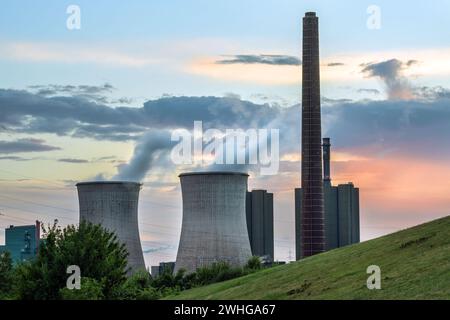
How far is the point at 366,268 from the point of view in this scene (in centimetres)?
2877

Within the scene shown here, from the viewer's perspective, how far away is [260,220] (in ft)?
403

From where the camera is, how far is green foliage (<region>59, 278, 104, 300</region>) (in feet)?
115

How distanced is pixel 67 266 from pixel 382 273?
17190mm

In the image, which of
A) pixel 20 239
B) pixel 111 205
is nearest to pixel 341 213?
pixel 111 205

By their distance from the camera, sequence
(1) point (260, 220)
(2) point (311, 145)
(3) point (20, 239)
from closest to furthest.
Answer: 1. (2) point (311, 145)
2. (1) point (260, 220)
3. (3) point (20, 239)

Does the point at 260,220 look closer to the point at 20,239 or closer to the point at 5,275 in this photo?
the point at 5,275

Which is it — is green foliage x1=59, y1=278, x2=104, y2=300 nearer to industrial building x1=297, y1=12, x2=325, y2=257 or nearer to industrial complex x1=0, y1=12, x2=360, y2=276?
industrial complex x1=0, y1=12, x2=360, y2=276

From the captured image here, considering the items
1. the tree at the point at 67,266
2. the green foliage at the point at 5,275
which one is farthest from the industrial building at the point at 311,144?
the tree at the point at 67,266

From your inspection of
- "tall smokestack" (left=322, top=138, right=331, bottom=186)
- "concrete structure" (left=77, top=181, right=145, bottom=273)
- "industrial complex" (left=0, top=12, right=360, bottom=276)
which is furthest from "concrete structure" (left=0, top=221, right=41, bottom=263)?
"industrial complex" (left=0, top=12, right=360, bottom=276)

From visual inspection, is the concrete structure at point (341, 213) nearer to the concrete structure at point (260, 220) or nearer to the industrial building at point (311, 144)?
the concrete structure at point (260, 220)

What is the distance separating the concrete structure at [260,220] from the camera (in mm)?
122438

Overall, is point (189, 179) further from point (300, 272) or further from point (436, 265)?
point (436, 265)
